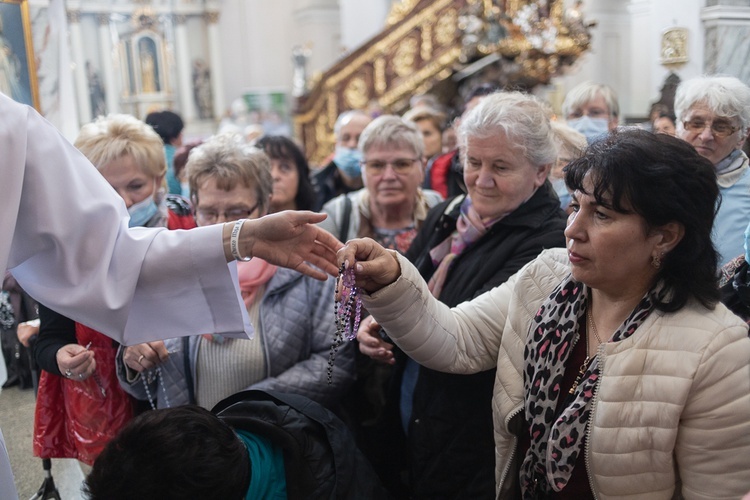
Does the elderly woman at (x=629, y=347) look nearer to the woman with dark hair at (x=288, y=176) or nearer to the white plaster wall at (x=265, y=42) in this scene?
the woman with dark hair at (x=288, y=176)

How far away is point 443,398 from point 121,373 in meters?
1.11

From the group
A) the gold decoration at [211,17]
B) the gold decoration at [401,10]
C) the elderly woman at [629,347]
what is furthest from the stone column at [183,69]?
the elderly woman at [629,347]

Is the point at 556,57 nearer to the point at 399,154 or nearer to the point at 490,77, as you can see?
the point at 490,77

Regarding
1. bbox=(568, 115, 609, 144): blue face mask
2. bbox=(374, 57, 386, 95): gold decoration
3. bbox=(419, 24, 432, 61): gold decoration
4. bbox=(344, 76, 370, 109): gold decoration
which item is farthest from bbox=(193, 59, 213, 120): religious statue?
bbox=(568, 115, 609, 144): blue face mask

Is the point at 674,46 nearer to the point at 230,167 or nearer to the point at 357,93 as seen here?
the point at 230,167

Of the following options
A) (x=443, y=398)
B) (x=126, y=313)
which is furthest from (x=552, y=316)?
(x=126, y=313)

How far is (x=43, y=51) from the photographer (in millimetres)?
3166

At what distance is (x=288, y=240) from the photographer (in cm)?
188

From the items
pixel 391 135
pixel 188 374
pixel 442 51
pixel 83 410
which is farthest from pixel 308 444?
pixel 442 51

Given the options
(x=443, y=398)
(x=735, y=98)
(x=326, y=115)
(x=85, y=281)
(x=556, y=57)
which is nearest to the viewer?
(x=85, y=281)

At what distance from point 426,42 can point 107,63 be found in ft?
27.0

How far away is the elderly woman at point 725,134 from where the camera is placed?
2.65 m

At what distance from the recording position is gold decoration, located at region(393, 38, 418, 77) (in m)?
10.5

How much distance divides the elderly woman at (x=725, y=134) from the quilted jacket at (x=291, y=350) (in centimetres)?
154
